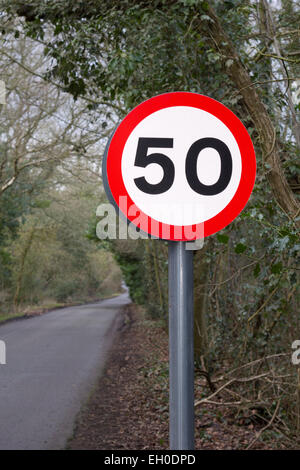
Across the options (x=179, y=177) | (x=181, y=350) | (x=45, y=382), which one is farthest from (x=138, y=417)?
(x=179, y=177)

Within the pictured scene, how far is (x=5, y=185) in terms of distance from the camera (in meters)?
19.0

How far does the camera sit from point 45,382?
366 inches

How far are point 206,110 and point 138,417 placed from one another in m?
5.82

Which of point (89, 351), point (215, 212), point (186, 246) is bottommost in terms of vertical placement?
point (89, 351)

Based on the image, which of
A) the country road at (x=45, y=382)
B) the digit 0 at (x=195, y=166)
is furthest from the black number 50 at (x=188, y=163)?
the country road at (x=45, y=382)

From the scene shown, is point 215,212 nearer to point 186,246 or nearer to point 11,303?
point 186,246

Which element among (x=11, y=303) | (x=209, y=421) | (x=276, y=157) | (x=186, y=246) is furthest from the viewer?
(x=11, y=303)

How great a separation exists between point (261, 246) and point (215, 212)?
3998 millimetres

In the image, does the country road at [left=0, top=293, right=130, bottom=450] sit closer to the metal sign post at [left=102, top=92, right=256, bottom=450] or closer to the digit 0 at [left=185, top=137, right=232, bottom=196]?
the metal sign post at [left=102, top=92, right=256, bottom=450]

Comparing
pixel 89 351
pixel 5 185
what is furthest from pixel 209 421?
pixel 5 185

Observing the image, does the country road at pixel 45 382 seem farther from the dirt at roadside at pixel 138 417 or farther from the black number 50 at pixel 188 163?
the black number 50 at pixel 188 163

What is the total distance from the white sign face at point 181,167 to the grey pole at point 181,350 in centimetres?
16

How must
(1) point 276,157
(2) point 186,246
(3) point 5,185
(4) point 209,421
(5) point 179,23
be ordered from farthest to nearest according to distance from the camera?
(3) point 5,185 → (4) point 209,421 → (5) point 179,23 → (1) point 276,157 → (2) point 186,246

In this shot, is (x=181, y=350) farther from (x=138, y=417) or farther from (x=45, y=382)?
(x=45, y=382)
